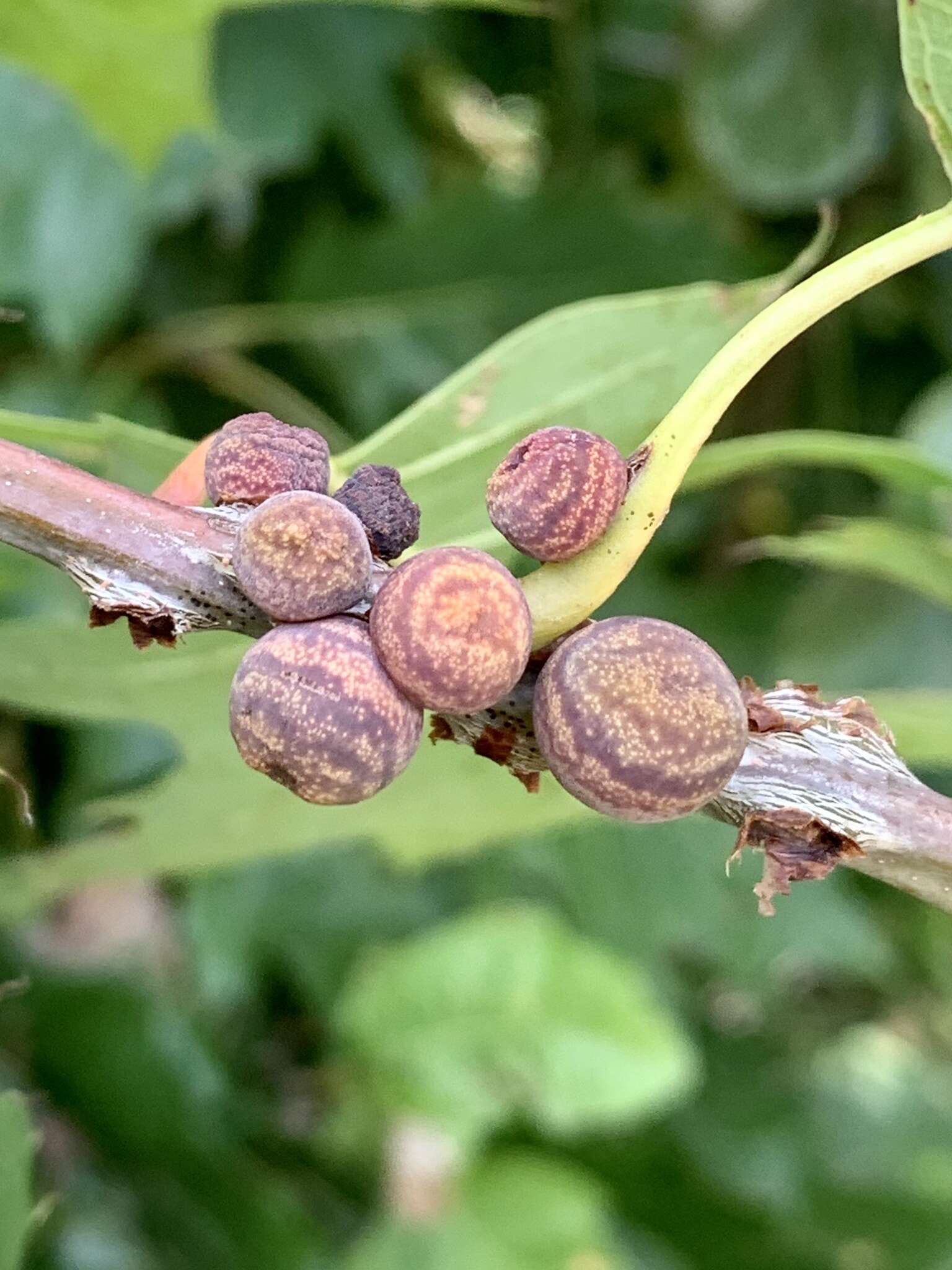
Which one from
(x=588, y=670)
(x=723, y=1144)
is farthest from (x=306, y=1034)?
(x=588, y=670)

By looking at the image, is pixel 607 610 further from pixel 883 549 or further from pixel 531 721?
pixel 531 721

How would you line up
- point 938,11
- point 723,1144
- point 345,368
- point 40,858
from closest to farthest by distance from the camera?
point 938,11, point 40,858, point 345,368, point 723,1144

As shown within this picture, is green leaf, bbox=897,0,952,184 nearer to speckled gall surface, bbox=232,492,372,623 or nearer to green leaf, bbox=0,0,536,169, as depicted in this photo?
speckled gall surface, bbox=232,492,372,623

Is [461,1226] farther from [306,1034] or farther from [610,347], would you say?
[610,347]

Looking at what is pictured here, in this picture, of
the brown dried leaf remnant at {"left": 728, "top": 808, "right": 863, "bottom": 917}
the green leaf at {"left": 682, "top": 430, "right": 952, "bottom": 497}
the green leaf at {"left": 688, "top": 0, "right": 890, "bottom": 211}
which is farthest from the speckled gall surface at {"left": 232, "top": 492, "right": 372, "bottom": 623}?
the green leaf at {"left": 688, "top": 0, "right": 890, "bottom": 211}

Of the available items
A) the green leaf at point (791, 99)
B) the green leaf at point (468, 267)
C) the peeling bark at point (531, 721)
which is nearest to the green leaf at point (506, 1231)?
the green leaf at point (468, 267)
